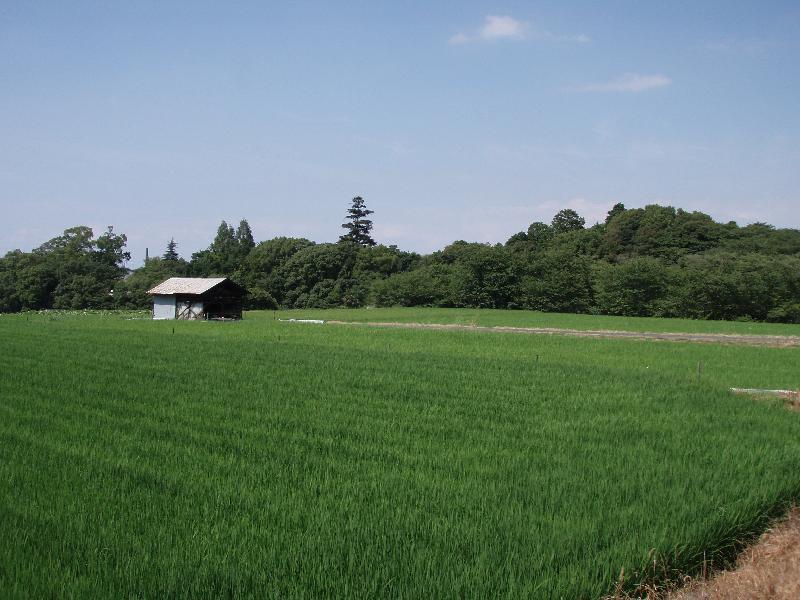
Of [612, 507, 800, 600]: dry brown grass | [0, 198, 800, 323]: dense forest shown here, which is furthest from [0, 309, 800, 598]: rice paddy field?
[0, 198, 800, 323]: dense forest

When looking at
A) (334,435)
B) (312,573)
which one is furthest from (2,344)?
(312,573)

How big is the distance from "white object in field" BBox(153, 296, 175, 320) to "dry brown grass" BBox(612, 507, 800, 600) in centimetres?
4741

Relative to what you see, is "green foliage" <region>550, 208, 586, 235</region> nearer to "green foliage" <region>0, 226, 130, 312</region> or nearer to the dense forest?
the dense forest

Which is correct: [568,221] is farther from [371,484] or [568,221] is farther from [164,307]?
[371,484]

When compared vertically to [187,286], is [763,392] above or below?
below

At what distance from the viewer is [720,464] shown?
7.40 m

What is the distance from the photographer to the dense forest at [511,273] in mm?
56875

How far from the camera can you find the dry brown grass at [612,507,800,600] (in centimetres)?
448

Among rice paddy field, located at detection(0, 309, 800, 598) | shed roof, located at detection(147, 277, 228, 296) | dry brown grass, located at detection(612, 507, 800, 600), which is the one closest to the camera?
rice paddy field, located at detection(0, 309, 800, 598)

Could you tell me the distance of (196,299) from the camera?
47812 millimetres

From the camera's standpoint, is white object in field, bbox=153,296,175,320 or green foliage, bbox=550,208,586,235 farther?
green foliage, bbox=550,208,586,235

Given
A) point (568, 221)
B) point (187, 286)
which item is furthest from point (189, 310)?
point (568, 221)

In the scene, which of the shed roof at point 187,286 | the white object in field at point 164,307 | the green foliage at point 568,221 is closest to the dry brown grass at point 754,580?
the shed roof at point 187,286

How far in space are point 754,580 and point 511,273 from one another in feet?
213
